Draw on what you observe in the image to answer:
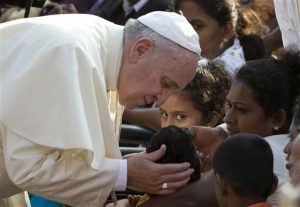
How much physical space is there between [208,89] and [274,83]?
0.67 metres

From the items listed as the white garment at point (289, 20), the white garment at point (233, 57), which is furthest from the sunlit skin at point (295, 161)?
the white garment at point (233, 57)

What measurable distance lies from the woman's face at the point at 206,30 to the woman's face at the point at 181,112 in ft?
3.63

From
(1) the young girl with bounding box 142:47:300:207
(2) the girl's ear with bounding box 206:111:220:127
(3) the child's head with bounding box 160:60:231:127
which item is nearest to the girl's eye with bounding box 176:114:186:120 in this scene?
(3) the child's head with bounding box 160:60:231:127

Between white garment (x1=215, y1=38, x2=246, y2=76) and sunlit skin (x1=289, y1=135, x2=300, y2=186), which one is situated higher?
sunlit skin (x1=289, y1=135, x2=300, y2=186)

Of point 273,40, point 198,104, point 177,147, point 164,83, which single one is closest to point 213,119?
point 198,104

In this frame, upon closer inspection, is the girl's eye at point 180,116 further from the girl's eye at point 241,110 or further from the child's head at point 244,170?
the child's head at point 244,170

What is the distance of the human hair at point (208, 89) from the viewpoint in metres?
4.55

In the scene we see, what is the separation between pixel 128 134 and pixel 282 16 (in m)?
1.29

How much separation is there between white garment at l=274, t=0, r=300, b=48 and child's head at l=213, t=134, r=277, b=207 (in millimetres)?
1667

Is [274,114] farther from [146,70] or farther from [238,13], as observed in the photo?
[238,13]

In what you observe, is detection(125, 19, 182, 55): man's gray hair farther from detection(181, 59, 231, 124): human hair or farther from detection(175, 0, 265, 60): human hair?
detection(175, 0, 265, 60): human hair

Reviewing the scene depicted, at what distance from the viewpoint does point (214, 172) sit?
3.40 meters

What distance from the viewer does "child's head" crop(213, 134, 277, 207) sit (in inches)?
128

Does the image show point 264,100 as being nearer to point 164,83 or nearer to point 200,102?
point 164,83
